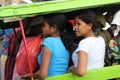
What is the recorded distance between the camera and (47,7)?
143 inches

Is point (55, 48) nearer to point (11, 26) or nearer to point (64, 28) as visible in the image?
point (64, 28)

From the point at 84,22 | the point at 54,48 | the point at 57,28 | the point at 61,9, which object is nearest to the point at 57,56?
the point at 54,48

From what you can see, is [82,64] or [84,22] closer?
[82,64]

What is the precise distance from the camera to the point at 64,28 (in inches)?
166

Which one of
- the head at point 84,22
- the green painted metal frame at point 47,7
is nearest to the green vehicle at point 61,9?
the green painted metal frame at point 47,7

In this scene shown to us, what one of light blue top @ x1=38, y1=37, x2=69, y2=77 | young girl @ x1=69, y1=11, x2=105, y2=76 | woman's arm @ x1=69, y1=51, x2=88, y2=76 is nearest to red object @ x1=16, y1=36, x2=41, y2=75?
light blue top @ x1=38, y1=37, x2=69, y2=77

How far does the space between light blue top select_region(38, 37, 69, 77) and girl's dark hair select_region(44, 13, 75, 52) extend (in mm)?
75

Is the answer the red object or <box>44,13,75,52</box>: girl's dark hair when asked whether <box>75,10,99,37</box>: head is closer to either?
<box>44,13,75,52</box>: girl's dark hair

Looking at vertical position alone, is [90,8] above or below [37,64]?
above

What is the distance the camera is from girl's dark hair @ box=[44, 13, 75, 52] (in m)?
3.99

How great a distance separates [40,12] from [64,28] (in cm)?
63

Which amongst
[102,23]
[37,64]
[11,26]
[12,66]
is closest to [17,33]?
[11,26]

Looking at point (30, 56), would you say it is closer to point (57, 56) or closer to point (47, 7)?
point (57, 56)

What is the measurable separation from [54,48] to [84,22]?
1.28 ft
